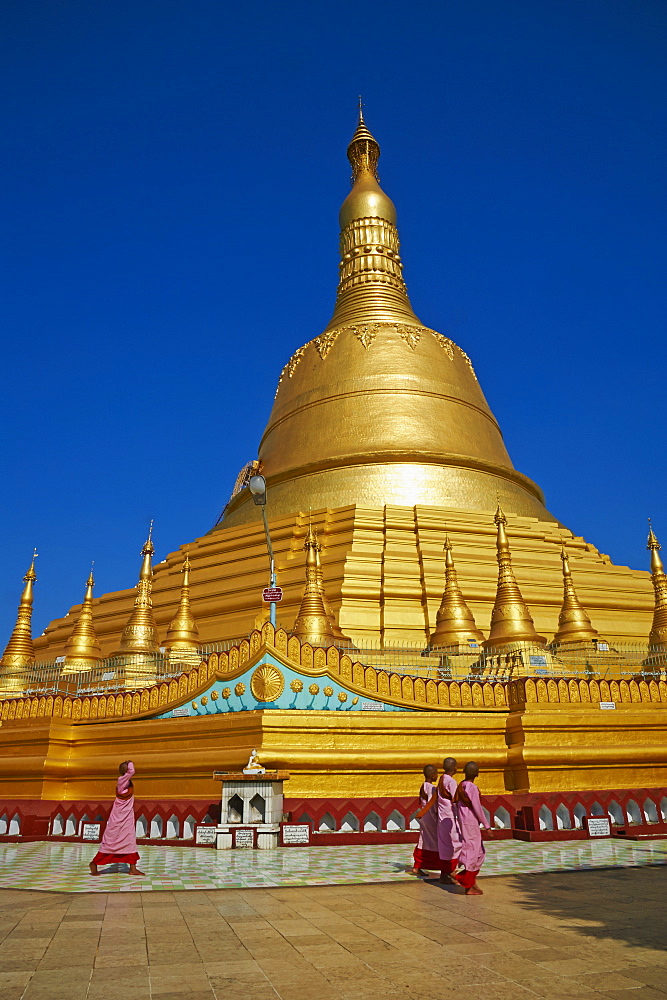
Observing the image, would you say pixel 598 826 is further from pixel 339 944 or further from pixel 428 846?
pixel 339 944

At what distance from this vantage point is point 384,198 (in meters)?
31.6

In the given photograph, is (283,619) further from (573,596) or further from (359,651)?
(573,596)

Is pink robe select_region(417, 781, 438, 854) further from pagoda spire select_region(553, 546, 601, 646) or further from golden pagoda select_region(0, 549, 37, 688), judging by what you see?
golden pagoda select_region(0, 549, 37, 688)

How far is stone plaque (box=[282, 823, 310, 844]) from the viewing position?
9.63 m

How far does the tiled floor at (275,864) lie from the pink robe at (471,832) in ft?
2.96

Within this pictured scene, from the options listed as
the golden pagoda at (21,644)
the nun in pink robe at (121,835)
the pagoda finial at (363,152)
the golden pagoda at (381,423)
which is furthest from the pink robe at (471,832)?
the pagoda finial at (363,152)

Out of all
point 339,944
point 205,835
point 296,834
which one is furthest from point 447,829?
point 205,835

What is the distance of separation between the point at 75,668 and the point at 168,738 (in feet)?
14.1

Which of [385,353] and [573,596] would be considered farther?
[385,353]

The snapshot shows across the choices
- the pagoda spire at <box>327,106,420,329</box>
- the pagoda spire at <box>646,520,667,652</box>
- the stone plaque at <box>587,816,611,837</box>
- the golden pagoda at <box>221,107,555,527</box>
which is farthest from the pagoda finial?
the stone plaque at <box>587,816,611,837</box>

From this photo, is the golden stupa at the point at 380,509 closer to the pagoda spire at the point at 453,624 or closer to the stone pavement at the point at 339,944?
the pagoda spire at the point at 453,624

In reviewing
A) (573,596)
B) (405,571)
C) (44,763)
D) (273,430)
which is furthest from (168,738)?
(273,430)

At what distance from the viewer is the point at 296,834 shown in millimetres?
9672

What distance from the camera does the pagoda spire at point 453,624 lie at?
48.0 feet
